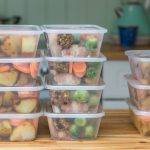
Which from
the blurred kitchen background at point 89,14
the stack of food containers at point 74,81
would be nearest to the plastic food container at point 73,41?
the stack of food containers at point 74,81

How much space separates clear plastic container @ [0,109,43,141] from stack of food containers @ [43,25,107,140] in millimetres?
64

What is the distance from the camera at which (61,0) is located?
324cm

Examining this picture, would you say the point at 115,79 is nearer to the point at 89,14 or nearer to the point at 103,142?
the point at 89,14

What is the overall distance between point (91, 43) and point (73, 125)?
0.23 metres

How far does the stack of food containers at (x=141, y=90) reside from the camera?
1247mm

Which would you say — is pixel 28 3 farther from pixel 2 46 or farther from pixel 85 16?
pixel 2 46

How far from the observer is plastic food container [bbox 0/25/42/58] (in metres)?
1.18

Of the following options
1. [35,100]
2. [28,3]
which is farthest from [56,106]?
[28,3]

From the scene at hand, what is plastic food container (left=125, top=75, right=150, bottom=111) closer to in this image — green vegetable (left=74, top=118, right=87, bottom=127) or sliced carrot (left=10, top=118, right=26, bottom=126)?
green vegetable (left=74, top=118, right=87, bottom=127)

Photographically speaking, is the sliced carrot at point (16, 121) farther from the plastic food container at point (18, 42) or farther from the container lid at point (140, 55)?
the container lid at point (140, 55)

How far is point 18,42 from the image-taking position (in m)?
1.18

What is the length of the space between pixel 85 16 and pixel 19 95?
2139 millimetres

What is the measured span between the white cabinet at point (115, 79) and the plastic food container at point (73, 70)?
4.91ft

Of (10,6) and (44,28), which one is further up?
(44,28)
